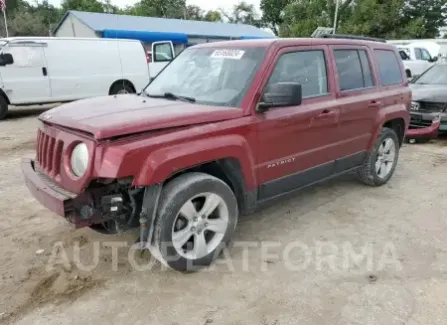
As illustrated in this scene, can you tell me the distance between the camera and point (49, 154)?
3248 mm

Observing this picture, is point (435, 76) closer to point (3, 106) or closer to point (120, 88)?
point (120, 88)

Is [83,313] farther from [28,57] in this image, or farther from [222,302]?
[28,57]

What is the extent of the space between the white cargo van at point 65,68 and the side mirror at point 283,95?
903cm

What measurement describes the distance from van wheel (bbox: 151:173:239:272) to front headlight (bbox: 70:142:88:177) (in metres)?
0.60

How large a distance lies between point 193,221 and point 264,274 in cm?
72

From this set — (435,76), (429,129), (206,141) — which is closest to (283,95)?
(206,141)

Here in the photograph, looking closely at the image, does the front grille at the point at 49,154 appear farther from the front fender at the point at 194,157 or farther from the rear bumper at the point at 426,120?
the rear bumper at the point at 426,120

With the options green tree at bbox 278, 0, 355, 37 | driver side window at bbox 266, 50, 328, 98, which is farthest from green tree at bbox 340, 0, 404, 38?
driver side window at bbox 266, 50, 328, 98

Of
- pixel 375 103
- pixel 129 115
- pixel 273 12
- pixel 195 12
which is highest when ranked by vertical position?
pixel 195 12

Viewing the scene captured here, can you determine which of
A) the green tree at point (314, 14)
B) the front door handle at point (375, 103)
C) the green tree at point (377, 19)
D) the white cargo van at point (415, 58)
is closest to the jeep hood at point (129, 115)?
the front door handle at point (375, 103)

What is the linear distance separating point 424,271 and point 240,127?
193 centimetres

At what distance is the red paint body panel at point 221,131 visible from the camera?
278 centimetres

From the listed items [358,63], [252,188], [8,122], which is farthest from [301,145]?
[8,122]

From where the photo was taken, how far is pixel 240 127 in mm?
3367
